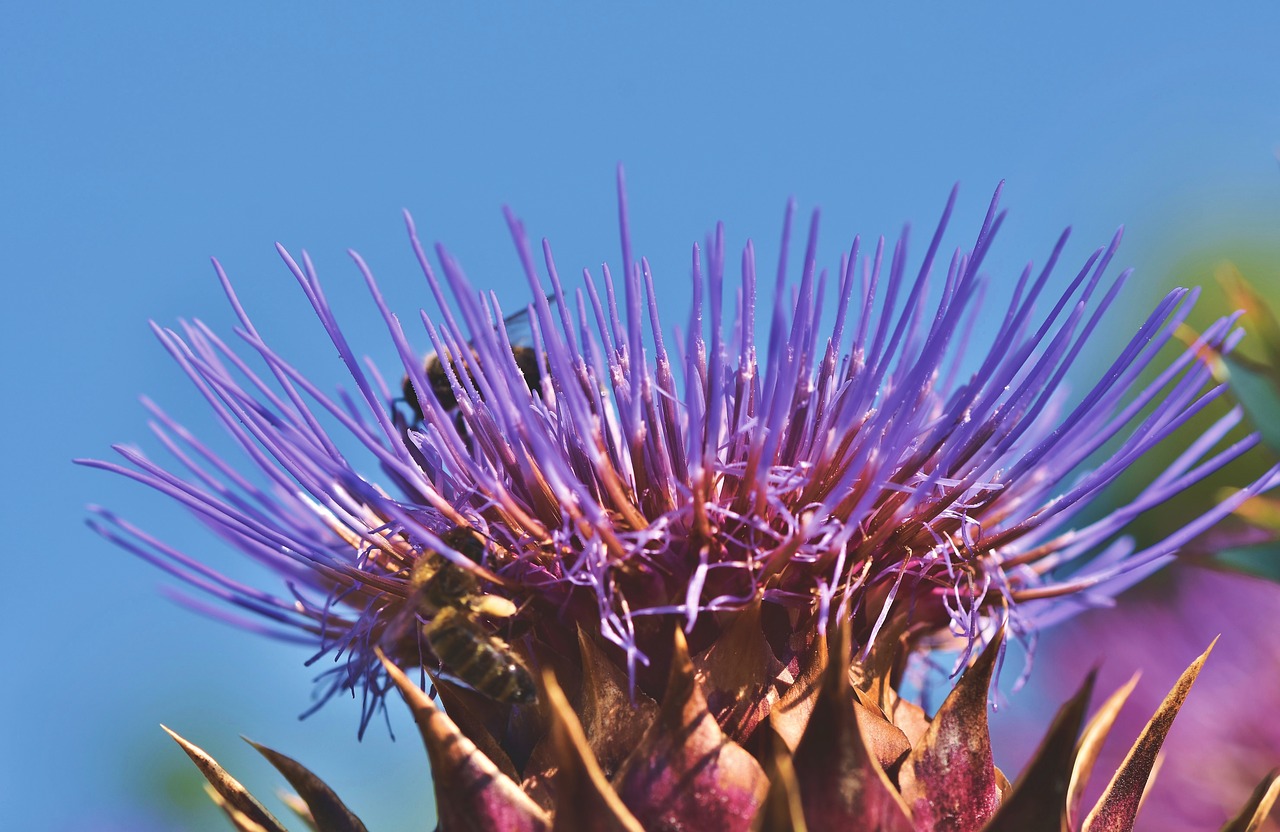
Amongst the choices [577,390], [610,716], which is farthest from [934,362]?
[610,716]

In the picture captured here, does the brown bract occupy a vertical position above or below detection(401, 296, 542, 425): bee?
below

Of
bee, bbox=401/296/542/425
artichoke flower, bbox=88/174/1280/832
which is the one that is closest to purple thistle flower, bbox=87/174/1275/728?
artichoke flower, bbox=88/174/1280/832

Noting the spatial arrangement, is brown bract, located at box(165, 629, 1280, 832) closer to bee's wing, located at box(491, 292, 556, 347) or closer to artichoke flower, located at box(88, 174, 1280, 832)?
artichoke flower, located at box(88, 174, 1280, 832)

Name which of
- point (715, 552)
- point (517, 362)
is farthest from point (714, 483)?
point (517, 362)

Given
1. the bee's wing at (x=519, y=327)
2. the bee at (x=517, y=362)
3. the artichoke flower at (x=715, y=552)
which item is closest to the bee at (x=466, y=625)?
the artichoke flower at (x=715, y=552)

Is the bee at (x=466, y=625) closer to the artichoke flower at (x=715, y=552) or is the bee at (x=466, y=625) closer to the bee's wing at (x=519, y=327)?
the artichoke flower at (x=715, y=552)

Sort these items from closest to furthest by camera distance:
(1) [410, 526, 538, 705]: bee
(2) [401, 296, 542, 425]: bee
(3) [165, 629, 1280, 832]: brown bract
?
(3) [165, 629, 1280, 832]: brown bract
(1) [410, 526, 538, 705]: bee
(2) [401, 296, 542, 425]: bee

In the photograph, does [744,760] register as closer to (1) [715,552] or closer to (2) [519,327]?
(1) [715,552]

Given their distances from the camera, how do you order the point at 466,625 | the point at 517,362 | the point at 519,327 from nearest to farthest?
the point at 466,625 → the point at 517,362 → the point at 519,327

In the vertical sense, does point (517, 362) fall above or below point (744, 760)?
above

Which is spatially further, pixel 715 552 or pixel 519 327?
pixel 519 327
